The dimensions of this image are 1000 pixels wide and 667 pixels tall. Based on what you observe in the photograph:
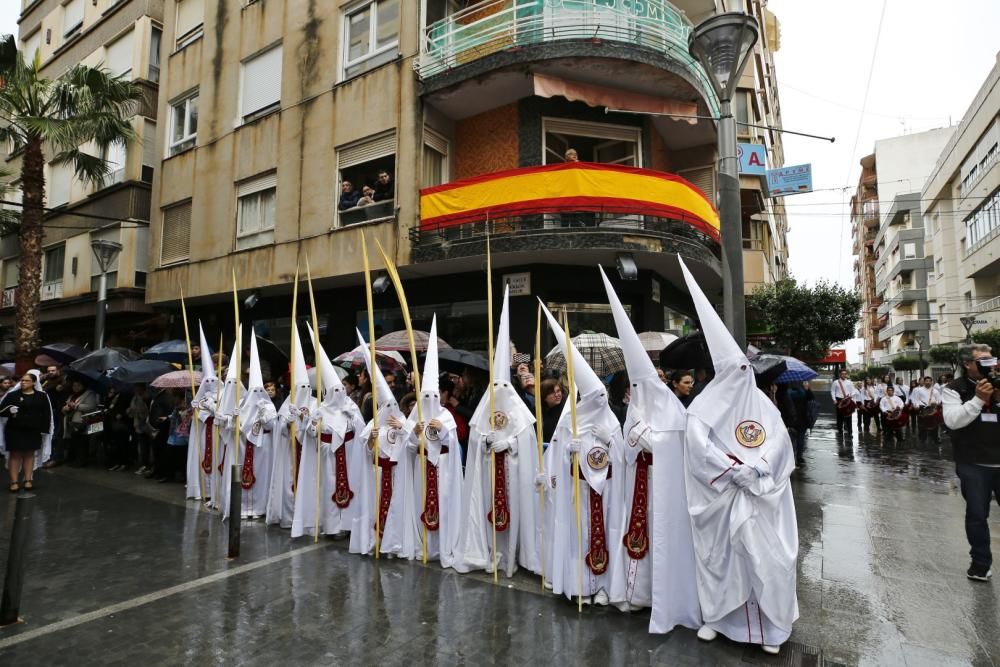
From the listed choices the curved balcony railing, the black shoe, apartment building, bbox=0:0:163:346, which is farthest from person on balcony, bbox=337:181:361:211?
the black shoe

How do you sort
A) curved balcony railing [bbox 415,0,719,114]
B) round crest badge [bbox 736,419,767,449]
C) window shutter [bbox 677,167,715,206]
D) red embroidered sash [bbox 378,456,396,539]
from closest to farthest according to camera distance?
round crest badge [bbox 736,419,767,449] < red embroidered sash [bbox 378,456,396,539] < curved balcony railing [bbox 415,0,719,114] < window shutter [bbox 677,167,715,206]

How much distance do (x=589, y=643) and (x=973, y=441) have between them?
3855 mm

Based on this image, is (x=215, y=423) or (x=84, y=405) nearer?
(x=215, y=423)

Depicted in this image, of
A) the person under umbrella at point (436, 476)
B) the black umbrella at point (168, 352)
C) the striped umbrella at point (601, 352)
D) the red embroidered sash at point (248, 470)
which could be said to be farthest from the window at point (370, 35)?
the person under umbrella at point (436, 476)

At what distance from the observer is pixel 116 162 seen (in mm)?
19375

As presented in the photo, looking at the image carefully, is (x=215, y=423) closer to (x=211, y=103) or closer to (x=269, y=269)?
(x=269, y=269)

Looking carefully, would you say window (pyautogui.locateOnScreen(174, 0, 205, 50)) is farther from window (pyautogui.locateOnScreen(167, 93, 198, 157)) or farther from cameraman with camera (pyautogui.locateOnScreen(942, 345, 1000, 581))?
cameraman with camera (pyautogui.locateOnScreen(942, 345, 1000, 581))

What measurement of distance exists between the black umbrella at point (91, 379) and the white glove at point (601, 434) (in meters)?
10.4

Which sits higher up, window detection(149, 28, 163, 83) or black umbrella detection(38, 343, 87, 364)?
window detection(149, 28, 163, 83)

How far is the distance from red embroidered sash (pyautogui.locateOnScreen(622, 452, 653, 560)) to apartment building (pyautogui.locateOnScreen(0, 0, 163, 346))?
18082 mm

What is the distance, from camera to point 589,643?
161 inches

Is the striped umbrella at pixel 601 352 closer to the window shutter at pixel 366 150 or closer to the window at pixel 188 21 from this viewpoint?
the window shutter at pixel 366 150

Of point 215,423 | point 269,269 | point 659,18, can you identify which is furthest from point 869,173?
point 215,423

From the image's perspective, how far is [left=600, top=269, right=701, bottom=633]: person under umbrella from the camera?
4340 millimetres
